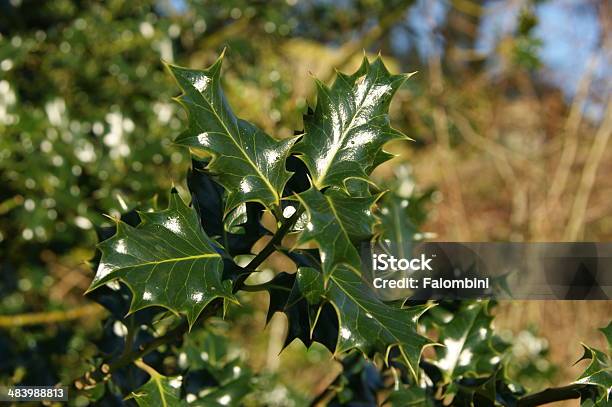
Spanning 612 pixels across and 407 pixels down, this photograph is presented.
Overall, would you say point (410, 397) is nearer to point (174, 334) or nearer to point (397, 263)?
point (397, 263)

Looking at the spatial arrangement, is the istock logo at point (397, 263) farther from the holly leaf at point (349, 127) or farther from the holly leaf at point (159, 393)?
the holly leaf at point (159, 393)

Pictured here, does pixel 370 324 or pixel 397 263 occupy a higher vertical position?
pixel 370 324

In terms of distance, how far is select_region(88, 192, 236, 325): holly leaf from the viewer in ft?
2.58

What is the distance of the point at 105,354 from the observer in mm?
1145

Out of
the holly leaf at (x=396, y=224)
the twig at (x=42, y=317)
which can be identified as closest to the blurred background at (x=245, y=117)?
the twig at (x=42, y=317)

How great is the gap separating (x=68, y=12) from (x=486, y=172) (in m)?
4.35

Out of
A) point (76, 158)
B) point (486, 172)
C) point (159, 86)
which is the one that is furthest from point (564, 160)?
point (76, 158)

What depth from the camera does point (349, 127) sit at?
0.87 m

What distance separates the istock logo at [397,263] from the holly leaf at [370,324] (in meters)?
0.14

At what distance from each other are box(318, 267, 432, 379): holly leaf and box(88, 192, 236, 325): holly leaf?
131mm

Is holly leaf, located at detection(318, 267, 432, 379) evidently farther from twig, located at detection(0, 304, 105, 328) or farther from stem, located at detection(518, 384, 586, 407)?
twig, located at detection(0, 304, 105, 328)

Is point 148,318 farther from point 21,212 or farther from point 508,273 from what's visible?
point 21,212

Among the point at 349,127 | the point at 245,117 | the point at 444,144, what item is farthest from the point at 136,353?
the point at 444,144

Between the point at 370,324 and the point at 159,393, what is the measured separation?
0.34m
